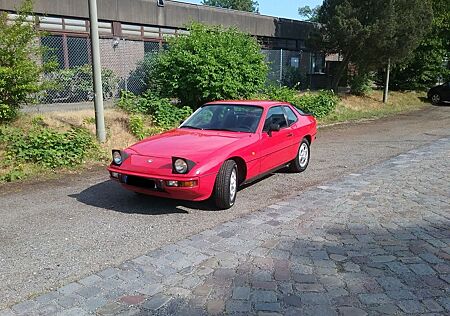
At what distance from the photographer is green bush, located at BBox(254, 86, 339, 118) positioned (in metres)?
13.9

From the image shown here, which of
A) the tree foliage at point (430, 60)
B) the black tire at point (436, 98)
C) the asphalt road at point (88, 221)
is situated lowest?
the asphalt road at point (88, 221)

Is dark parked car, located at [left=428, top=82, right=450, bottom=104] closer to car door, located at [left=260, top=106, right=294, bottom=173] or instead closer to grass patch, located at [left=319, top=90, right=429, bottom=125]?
grass patch, located at [left=319, top=90, right=429, bottom=125]

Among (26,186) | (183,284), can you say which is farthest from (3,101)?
(183,284)

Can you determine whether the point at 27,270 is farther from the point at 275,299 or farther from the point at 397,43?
the point at 397,43

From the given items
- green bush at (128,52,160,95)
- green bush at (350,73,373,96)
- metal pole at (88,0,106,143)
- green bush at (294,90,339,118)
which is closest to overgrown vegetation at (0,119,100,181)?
metal pole at (88,0,106,143)

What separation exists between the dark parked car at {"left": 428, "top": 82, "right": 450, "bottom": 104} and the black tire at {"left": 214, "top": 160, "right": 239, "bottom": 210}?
2242 cm

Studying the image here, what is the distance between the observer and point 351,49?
60.2 feet

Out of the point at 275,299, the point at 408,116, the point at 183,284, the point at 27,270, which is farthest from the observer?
the point at 408,116

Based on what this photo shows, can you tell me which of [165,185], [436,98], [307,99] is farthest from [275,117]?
[436,98]

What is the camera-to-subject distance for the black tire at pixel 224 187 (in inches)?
197

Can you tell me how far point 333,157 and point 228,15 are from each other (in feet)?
49.0

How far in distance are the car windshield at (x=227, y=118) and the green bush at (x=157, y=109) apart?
12.4ft

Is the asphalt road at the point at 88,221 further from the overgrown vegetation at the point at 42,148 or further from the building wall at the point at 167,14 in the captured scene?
the building wall at the point at 167,14

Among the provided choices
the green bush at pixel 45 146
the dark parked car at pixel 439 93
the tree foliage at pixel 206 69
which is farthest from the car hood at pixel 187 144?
the dark parked car at pixel 439 93
